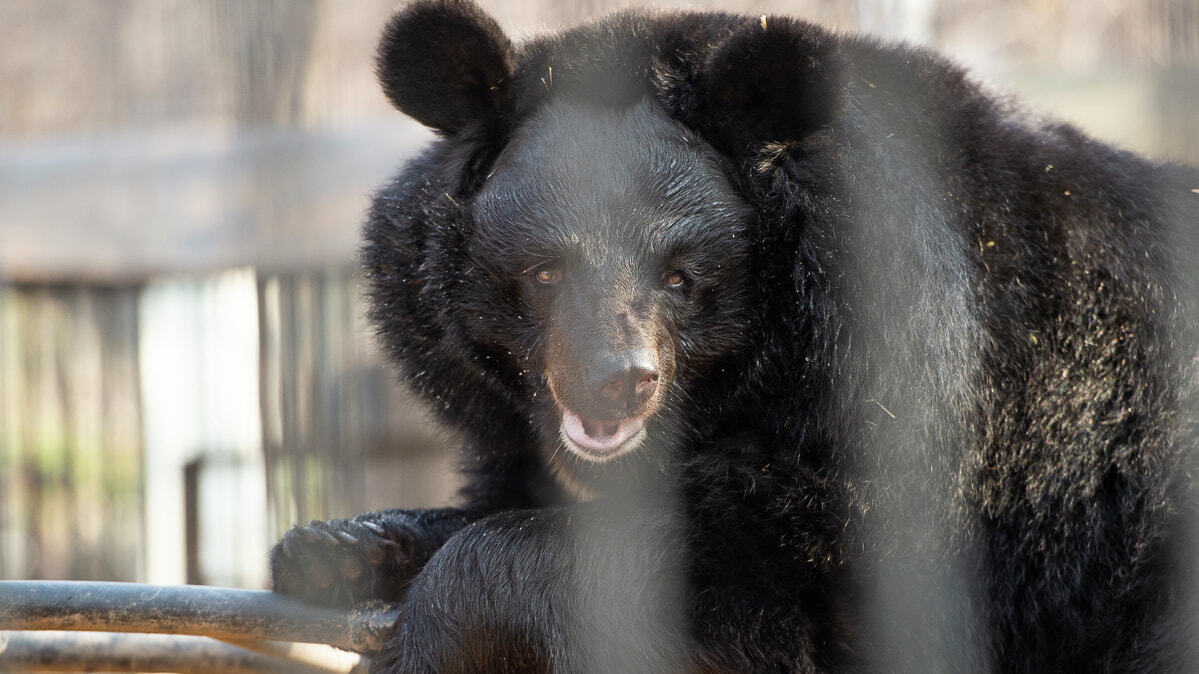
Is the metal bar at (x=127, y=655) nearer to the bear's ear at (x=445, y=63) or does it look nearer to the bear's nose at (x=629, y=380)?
the bear's nose at (x=629, y=380)

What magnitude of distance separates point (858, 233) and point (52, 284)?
6.11 metres

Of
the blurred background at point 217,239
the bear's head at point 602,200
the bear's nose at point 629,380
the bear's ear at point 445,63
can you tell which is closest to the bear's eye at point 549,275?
the bear's head at point 602,200

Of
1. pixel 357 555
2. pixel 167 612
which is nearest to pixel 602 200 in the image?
pixel 357 555

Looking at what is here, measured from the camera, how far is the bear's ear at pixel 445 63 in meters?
2.87

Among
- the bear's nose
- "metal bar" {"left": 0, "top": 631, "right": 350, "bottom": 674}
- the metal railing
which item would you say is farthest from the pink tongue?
"metal bar" {"left": 0, "top": 631, "right": 350, "bottom": 674}

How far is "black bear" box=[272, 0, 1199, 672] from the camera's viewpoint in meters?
2.56

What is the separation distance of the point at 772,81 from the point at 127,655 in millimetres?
2216

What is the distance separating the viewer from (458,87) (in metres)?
2.97

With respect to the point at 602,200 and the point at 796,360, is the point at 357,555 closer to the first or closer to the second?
the point at 602,200

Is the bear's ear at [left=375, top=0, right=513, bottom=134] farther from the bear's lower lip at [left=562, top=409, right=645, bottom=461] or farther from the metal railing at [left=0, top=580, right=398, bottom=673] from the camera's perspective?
the metal railing at [left=0, top=580, right=398, bottom=673]

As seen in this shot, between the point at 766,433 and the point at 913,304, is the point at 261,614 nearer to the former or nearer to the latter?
the point at 766,433

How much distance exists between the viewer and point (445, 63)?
9.59 feet

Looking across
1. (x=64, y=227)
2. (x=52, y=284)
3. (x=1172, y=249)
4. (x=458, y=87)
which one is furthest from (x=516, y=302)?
(x=52, y=284)

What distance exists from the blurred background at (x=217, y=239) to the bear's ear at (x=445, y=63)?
10.2ft
